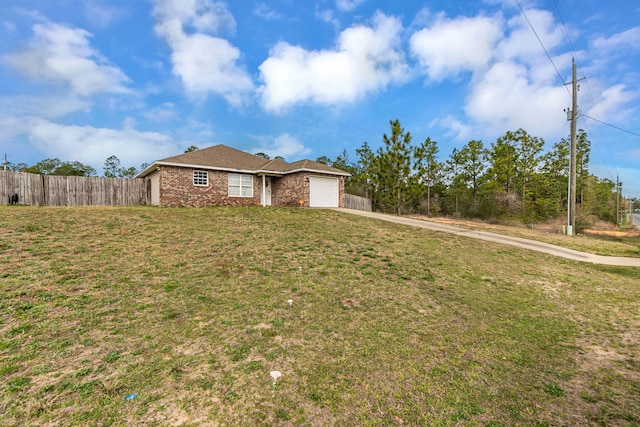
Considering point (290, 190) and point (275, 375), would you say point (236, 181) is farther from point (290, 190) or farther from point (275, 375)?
point (275, 375)

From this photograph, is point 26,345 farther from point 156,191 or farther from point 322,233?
point 156,191

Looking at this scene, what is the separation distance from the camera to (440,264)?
752 cm

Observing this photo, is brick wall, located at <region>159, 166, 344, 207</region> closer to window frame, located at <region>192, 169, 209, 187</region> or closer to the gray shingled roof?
window frame, located at <region>192, 169, 209, 187</region>

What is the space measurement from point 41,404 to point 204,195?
16657mm

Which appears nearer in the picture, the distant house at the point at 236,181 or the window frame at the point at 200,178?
the distant house at the point at 236,181

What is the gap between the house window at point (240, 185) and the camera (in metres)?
19.1

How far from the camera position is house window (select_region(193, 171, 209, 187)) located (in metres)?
17.6

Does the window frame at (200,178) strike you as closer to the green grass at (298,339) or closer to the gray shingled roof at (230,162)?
the gray shingled roof at (230,162)

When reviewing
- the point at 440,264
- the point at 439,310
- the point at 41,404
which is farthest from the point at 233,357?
the point at 440,264

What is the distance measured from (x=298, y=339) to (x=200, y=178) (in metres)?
16.6

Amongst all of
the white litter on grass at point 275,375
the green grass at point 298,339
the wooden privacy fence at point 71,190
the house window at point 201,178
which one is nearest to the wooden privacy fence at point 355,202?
the house window at point 201,178

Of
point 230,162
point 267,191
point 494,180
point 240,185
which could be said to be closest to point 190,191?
point 240,185

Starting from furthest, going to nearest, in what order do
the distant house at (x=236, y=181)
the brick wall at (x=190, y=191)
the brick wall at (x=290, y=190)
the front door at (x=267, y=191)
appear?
1. the front door at (x=267, y=191)
2. the brick wall at (x=290, y=190)
3. the distant house at (x=236, y=181)
4. the brick wall at (x=190, y=191)

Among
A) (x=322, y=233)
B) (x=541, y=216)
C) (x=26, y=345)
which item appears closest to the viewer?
(x=26, y=345)
